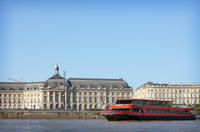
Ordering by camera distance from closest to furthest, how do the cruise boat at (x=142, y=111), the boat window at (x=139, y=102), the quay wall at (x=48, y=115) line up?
the cruise boat at (x=142, y=111) → the boat window at (x=139, y=102) → the quay wall at (x=48, y=115)

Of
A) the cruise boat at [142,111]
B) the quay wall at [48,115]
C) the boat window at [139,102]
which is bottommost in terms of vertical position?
the quay wall at [48,115]

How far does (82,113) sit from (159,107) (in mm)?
33671

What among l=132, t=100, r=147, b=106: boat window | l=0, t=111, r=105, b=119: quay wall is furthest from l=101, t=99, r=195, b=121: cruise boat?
l=0, t=111, r=105, b=119: quay wall

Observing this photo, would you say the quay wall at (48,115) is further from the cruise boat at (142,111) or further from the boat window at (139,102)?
the boat window at (139,102)

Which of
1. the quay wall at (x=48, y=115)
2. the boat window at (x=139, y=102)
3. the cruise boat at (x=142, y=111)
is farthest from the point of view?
the quay wall at (x=48, y=115)

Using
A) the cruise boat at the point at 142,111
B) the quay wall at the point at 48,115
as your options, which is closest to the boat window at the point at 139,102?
the cruise boat at the point at 142,111

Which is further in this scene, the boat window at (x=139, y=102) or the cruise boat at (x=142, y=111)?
the boat window at (x=139, y=102)

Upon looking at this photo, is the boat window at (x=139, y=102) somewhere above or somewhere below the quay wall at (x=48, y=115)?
above

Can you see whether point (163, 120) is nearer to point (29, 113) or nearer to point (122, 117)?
point (122, 117)

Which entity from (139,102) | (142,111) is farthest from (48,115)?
(142,111)

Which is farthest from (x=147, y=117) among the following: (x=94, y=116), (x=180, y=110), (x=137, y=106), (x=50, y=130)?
(x=50, y=130)

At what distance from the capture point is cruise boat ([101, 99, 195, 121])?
11569cm

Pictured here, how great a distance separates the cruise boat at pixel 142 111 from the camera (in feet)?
380

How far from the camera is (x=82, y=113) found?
150 meters
